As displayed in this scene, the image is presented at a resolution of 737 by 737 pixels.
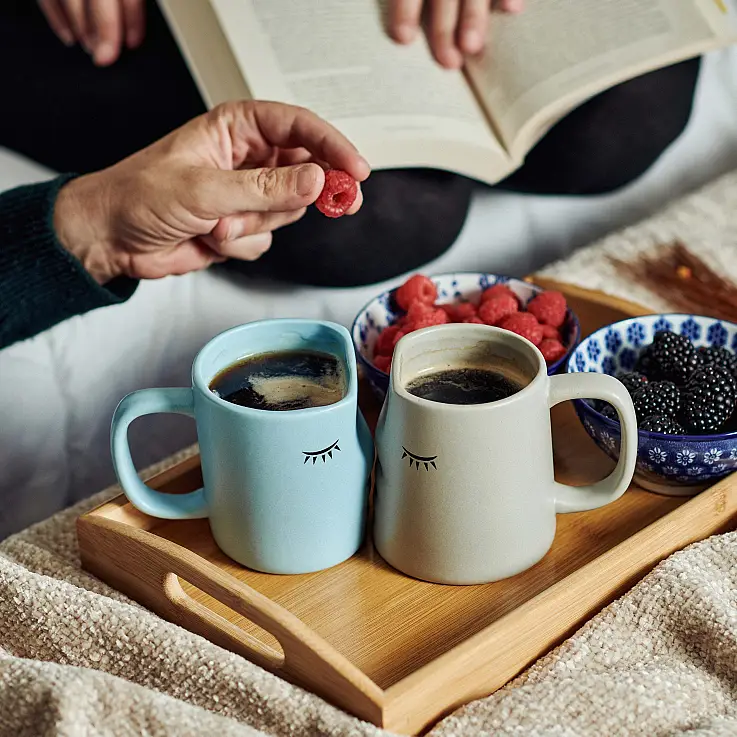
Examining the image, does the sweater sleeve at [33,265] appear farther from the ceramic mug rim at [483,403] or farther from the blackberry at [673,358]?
the blackberry at [673,358]

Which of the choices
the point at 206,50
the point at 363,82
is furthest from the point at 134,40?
the point at 363,82

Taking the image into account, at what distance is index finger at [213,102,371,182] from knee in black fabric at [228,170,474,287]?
0.19 metres

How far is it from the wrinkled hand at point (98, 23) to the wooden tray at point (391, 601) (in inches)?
23.0

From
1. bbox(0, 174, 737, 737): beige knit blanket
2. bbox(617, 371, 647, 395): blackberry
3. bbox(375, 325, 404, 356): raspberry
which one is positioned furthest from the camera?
bbox(375, 325, 404, 356): raspberry

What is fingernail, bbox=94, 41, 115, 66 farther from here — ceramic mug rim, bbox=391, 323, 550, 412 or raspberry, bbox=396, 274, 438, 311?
ceramic mug rim, bbox=391, 323, 550, 412

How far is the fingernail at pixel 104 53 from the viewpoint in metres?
1.10

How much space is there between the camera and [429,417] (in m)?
0.60

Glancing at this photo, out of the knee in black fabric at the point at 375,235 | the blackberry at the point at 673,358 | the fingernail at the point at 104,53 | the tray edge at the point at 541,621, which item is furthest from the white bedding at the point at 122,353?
the tray edge at the point at 541,621

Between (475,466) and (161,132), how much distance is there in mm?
709

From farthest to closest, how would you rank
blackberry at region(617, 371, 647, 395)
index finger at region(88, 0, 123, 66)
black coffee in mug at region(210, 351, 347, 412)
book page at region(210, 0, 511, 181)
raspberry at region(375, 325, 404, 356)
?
1. index finger at region(88, 0, 123, 66)
2. book page at region(210, 0, 511, 181)
3. raspberry at region(375, 325, 404, 356)
4. blackberry at region(617, 371, 647, 395)
5. black coffee in mug at region(210, 351, 347, 412)

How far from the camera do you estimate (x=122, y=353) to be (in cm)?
108

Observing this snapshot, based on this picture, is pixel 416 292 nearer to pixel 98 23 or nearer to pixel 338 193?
pixel 338 193

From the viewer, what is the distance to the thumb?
78 cm

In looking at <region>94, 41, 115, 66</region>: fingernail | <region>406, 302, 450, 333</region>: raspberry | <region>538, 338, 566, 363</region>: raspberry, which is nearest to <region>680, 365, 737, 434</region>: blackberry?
<region>538, 338, 566, 363</region>: raspberry
